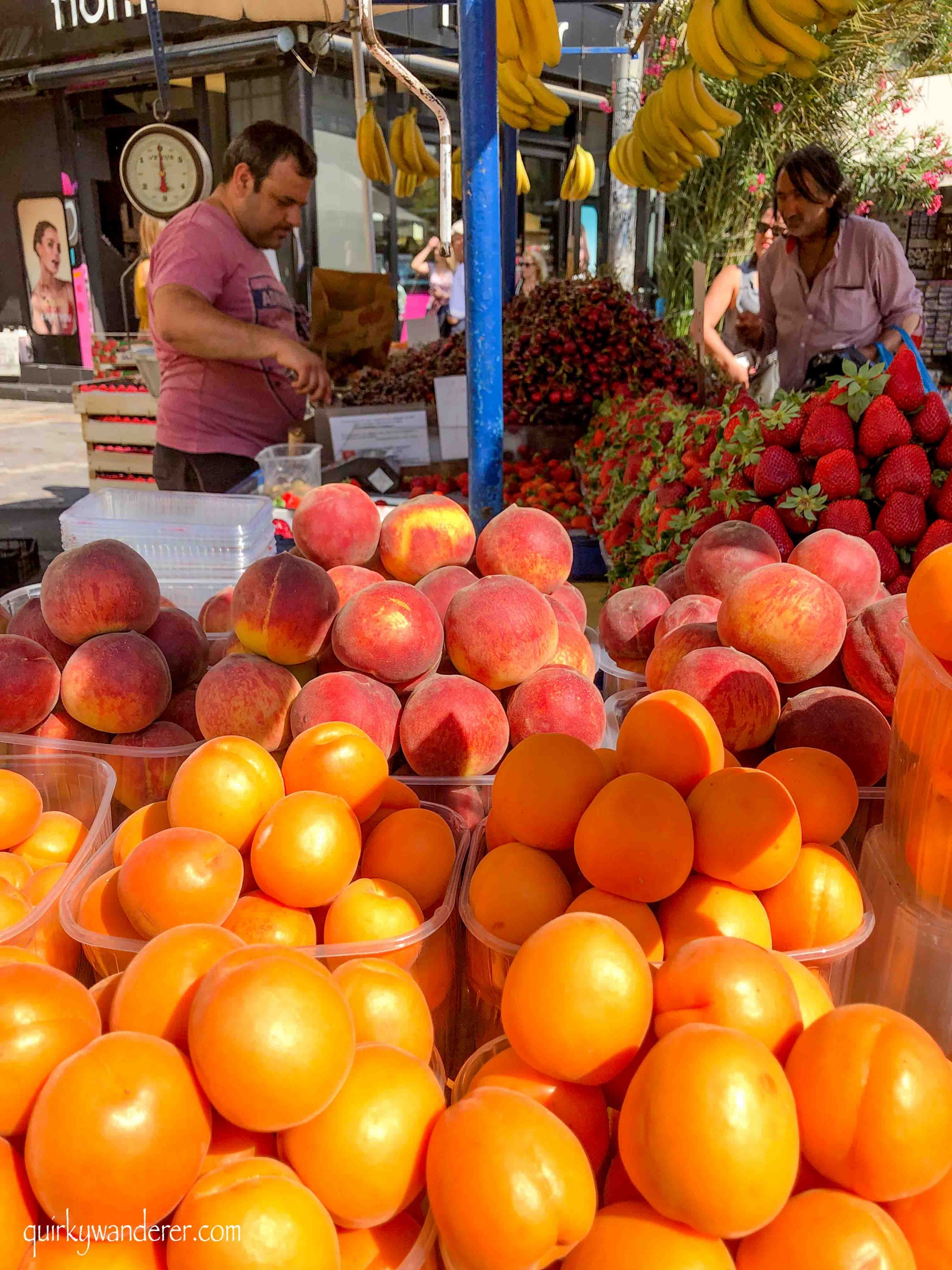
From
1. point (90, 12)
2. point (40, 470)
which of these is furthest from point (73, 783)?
point (90, 12)

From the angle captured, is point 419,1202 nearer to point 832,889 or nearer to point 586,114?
point 832,889

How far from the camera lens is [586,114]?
12.5m

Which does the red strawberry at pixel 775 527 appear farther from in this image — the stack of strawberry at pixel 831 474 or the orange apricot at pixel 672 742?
the orange apricot at pixel 672 742

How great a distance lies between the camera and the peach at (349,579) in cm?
154

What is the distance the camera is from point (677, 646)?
4.75 feet

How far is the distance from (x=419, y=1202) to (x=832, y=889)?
0.55 metres

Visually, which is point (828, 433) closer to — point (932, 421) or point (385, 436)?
point (932, 421)

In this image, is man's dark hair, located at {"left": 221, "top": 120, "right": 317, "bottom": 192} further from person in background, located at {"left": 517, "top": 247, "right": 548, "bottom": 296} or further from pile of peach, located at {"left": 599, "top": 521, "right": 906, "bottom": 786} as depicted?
→ person in background, located at {"left": 517, "top": 247, "right": 548, "bottom": 296}

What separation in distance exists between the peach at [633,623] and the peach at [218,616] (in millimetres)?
750

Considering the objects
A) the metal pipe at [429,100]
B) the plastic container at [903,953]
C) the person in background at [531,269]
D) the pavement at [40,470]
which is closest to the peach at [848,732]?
the plastic container at [903,953]

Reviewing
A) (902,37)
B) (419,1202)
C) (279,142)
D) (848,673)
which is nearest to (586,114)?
(902,37)

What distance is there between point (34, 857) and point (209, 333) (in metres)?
2.27

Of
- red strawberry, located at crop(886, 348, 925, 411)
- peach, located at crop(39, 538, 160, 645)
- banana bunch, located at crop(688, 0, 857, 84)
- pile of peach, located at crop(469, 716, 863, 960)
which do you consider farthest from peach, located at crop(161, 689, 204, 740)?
banana bunch, located at crop(688, 0, 857, 84)

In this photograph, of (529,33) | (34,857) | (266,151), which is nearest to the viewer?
(34,857)
